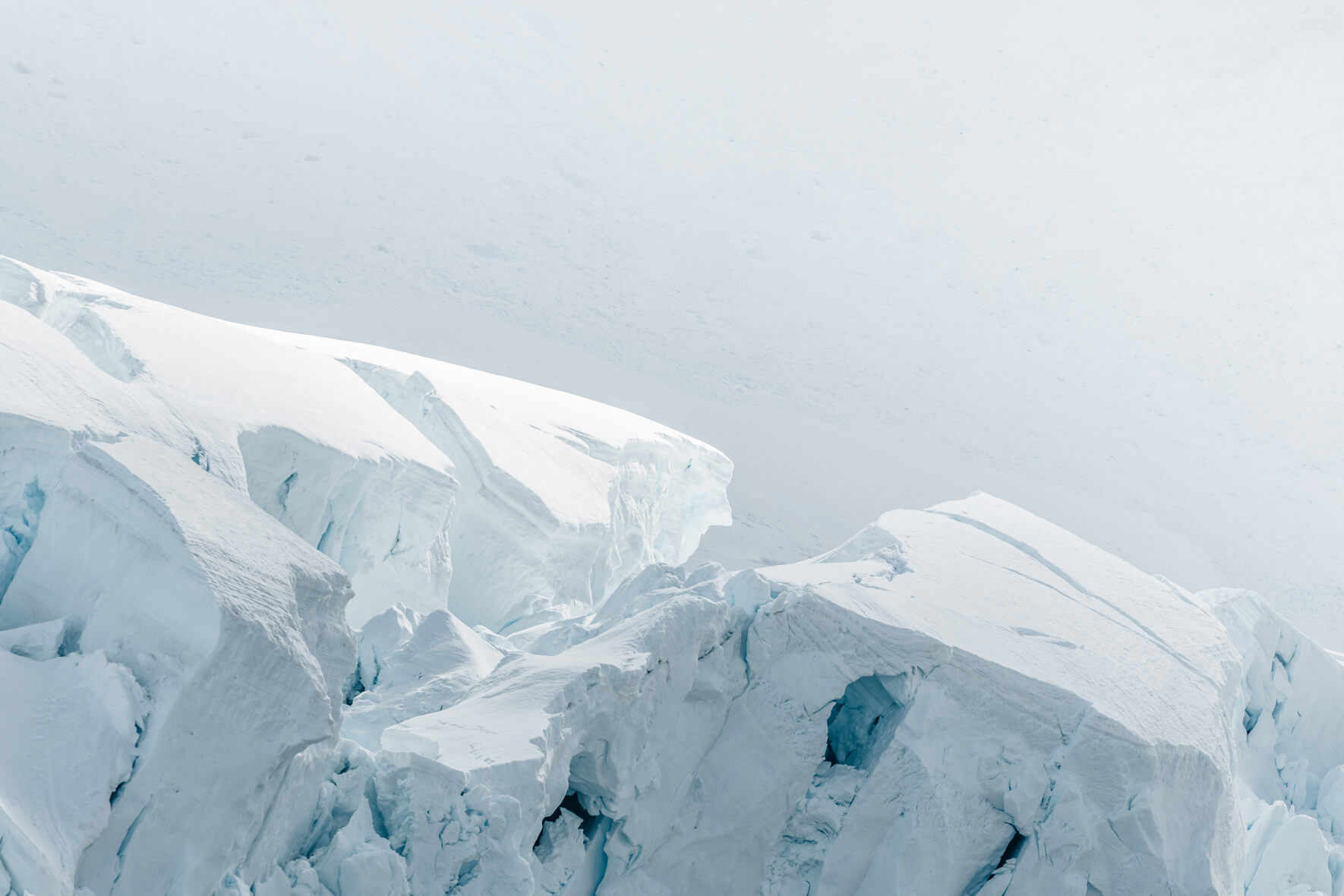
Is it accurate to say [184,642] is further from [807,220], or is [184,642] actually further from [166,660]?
[807,220]

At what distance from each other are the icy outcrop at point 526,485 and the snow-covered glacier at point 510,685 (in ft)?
0.10

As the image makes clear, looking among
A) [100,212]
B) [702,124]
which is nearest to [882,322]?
[702,124]

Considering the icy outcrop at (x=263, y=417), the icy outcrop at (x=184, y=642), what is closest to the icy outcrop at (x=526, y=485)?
the icy outcrop at (x=263, y=417)

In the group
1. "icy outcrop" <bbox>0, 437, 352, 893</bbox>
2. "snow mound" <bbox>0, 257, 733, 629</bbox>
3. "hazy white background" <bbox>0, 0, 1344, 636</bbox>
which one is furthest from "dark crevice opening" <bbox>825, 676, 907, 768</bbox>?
"hazy white background" <bbox>0, 0, 1344, 636</bbox>

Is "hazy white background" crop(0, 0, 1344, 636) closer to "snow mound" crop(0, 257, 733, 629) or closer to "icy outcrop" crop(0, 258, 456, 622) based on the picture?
"snow mound" crop(0, 257, 733, 629)

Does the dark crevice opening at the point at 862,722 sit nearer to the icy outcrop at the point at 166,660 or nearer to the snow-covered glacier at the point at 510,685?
the snow-covered glacier at the point at 510,685

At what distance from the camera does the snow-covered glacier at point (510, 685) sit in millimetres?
2447

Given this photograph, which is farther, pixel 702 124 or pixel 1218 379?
pixel 702 124

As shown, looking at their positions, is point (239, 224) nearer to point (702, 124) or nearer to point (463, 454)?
point (702, 124)

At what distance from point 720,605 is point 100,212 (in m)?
11.1

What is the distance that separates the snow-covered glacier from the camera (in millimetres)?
2447

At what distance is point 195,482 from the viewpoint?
115 inches

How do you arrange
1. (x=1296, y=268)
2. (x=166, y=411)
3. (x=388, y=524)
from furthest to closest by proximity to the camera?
(x=1296, y=268)
(x=388, y=524)
(x=166, y=411)

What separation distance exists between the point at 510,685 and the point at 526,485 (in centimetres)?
222
